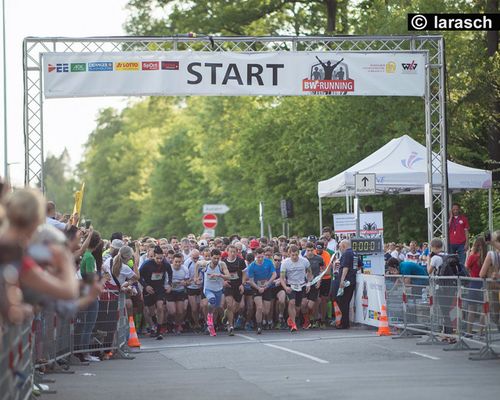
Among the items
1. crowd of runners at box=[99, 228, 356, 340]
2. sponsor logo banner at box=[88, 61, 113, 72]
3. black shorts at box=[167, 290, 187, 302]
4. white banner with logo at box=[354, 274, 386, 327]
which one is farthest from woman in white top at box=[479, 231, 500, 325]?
sponsor logo banner at box=[88, 61, 113, 72]

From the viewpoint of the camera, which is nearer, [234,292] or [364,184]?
[234,292]

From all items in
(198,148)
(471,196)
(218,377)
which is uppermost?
(198,148)

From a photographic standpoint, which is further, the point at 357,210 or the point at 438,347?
the point at 357,210

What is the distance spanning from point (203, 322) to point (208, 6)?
2395 cm

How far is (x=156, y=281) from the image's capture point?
26125 mm

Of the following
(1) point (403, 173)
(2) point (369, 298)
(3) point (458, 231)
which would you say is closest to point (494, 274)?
(2) point (369, 298)

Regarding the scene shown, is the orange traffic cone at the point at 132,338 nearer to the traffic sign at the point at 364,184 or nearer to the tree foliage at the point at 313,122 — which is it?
the traffic sign at the point at 364,184

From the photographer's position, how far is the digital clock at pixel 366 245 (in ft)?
89.8

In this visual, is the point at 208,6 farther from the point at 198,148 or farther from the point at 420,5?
the point at 198,148

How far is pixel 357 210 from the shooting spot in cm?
2783

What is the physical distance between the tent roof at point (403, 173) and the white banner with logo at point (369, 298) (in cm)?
332

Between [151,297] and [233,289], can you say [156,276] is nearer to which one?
[151,297]

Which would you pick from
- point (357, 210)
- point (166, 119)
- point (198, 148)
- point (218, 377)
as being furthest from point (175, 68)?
point (166, 119)

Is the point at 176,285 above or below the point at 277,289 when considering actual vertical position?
above
